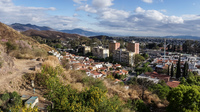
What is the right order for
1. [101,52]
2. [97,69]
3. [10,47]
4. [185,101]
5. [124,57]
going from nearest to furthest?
[185,101]
[10,47]
[97,69]
[124,57]
[101,52]

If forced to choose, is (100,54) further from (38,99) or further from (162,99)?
(38,99)

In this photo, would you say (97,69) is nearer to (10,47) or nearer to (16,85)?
(10,47)

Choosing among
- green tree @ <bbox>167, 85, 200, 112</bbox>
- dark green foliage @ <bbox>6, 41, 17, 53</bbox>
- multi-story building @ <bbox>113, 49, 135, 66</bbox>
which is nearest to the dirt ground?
dark green foliage @ <bbox>6, 41, 17, 53</bbox>

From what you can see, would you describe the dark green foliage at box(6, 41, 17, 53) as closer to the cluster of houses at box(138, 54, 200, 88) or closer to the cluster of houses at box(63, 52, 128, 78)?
the cluster of houses at box(63, 52, 128, 78)

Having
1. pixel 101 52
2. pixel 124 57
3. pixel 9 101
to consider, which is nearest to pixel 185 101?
pixel 9 101

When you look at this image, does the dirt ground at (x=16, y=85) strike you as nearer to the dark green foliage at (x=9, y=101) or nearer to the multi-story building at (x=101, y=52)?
the dark green foliage at (x=9, y=101)

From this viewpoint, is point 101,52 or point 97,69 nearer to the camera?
point 97,69

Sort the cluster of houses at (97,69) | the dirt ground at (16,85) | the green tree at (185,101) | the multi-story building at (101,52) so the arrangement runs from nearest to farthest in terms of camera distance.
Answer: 1. the dirt ground at (16,85)
2. the green tree at (185,101)
3. the cluster of houses at (97,69)
4. the multi-story building at (101,52)

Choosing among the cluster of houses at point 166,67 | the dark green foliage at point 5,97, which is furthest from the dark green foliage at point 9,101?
the cluster of houses at point 166,67

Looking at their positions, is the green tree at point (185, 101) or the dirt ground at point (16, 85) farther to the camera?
the green tree at point (185, 101)
